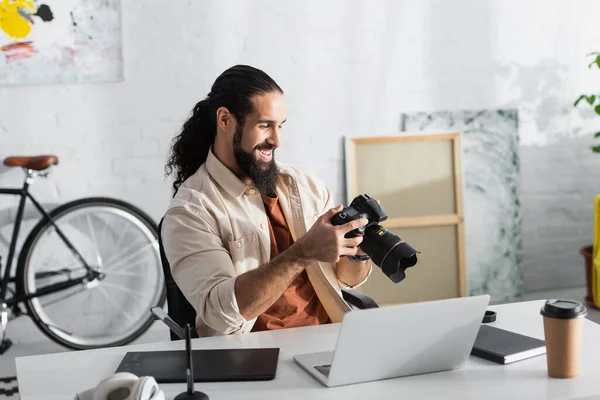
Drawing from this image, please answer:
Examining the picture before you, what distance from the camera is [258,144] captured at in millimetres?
2256

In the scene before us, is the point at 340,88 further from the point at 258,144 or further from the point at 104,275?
the point at 258,144

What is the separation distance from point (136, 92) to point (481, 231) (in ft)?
6.07

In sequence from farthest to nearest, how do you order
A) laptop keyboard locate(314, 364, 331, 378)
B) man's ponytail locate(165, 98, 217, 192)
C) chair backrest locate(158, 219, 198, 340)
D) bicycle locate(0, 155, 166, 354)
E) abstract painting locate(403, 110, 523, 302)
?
abstract painting locate(403, 110, 523, 302), bicycle locate(0, 155, 166, 354), man's ponytail locate(165, 98, 217, 192), chair backrest locate(158, 219, 198, 340), laptop keyboard locate(314, 364, 331, 378)

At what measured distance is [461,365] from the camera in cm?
160

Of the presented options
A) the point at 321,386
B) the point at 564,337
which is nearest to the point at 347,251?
the point at 321,386

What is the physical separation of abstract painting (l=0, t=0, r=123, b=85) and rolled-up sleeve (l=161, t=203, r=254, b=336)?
1726 millimetres

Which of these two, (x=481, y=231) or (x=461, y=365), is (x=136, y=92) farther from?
(x=461, y=365)

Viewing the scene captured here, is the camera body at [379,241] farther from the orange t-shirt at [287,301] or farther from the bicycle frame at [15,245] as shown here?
the bicycle frame at [15,245]

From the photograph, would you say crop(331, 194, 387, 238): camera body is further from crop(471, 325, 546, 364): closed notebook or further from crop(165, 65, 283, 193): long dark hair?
crop(165, 65, 283, 193): long dark hair

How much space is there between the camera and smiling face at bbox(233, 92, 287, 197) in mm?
2242

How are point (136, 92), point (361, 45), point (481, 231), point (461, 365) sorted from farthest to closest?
point (481, 231)
point (361, 45)
point (136, 92)
point (461, 365)

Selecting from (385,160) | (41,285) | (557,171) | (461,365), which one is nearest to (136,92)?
(41,285)

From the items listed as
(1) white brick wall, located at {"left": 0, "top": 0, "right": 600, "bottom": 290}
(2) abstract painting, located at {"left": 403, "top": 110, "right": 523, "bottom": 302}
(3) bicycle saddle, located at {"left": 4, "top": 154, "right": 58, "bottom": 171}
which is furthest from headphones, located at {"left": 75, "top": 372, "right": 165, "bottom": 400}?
(2) abstract painting, located at {"left": 403, "top": 110, "right": 523, "bottom": 302}

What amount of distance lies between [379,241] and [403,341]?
1.29ft
